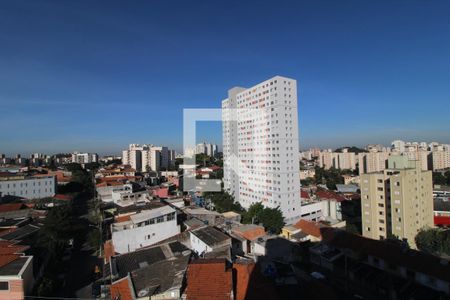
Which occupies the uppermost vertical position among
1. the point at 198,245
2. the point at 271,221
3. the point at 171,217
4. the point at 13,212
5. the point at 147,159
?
the point at 147,159

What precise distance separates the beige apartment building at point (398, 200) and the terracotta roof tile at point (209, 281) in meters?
11.1

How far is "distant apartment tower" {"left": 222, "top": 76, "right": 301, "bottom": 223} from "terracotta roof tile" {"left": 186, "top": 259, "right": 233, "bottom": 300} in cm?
1240

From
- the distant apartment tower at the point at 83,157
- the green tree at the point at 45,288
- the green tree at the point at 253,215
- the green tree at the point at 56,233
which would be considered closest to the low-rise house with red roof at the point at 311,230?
the green tree at the point at 253,215

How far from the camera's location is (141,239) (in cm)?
1011

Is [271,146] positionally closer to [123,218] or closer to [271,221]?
[271,221]

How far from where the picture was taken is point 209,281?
5512mm

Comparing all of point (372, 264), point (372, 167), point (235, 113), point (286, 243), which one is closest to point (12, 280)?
point (286, 243)

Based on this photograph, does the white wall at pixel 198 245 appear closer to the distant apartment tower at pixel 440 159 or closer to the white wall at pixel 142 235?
the white wall at pixel 142 235

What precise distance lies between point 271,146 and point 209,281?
44.0 ft

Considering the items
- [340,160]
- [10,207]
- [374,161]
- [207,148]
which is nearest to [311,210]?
[10,207]

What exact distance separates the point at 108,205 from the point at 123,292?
40.8 feet

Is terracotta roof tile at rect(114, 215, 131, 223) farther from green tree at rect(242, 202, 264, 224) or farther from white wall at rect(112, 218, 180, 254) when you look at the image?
green tree at rect(242, 202, 264, 224)

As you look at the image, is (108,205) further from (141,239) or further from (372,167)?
(372,167)

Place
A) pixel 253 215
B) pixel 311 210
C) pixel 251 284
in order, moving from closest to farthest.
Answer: pixel 251 284 < pixel 253 215 < pixel 311 210
